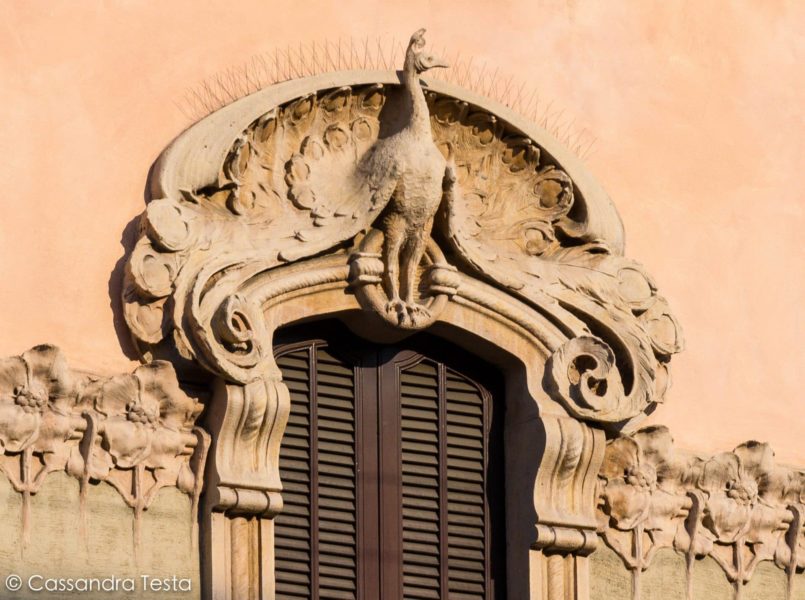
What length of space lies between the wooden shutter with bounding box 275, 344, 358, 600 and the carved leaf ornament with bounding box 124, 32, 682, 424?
1.34 ft

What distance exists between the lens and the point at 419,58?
15203mm

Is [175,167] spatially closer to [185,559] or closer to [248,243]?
[248,243]

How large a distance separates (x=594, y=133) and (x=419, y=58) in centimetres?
126

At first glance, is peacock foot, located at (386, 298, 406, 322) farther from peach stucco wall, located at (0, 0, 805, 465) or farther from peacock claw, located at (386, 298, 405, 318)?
peach stucco wall, located at (0, 0, 805, 465)

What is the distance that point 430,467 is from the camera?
15125mm

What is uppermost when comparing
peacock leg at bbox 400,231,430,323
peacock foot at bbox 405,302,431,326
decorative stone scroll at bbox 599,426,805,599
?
peacock leg at bbox 400,231,430,323

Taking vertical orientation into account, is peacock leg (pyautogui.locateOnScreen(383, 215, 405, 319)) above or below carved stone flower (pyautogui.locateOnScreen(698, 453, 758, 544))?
above

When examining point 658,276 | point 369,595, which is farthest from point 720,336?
point 369,595

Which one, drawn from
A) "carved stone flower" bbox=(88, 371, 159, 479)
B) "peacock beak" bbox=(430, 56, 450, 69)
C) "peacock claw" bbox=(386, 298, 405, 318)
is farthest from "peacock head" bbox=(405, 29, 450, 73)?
"carved stone flower" bbox=(88, 371, 159, 479)

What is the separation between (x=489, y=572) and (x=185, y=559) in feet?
5.18

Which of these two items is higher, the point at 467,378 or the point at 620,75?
the point at 620,75

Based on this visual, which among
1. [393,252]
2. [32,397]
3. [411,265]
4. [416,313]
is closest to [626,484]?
[416,313]

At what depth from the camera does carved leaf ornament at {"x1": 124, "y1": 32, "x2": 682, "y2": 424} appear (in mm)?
14516

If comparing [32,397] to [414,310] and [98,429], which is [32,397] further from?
[414,310]
